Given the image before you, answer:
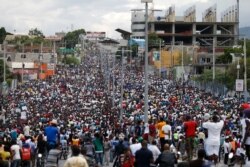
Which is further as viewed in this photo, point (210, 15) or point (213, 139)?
point (210, 15)

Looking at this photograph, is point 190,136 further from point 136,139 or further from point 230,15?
point 230,15

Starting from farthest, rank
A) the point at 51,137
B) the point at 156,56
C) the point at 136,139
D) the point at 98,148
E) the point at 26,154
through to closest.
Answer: the point at 156,56 → the point at 98,148 → the point at 51,137 → the point at 26,154 → the point at 136,139

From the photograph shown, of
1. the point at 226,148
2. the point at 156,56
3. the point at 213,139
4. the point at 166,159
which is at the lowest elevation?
the point at 226,148

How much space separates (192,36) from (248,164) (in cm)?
14111

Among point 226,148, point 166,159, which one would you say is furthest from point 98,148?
point 166,159

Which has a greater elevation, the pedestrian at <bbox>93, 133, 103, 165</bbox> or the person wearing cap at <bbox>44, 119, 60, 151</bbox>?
the person wearing cap at <bbox>44, 119, 60, 151</bbox>

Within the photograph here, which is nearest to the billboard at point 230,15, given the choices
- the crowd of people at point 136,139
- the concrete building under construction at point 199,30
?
the concrete building under construction at point 199,30

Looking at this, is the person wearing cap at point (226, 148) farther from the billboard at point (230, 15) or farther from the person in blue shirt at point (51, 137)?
the billboard at point (230, 15)

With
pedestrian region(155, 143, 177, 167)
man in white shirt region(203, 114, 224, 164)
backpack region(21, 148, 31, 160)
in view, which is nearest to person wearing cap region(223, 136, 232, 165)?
backpack region(21, 148, 31, 160)

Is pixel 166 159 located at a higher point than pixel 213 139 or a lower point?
lower

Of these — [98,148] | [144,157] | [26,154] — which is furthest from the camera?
[98,148]

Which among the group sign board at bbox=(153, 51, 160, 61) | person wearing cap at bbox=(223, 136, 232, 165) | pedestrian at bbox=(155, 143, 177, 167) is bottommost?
person wearing cap at bbox=(223, 136, 232, 165)

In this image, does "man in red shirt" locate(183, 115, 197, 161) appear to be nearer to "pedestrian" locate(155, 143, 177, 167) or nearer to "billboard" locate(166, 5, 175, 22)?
"pedestrian" locate(155, 143, 177, 167)

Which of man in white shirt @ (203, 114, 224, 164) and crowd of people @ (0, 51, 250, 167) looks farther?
crowd of people @ (0, 51, 250, 167)
